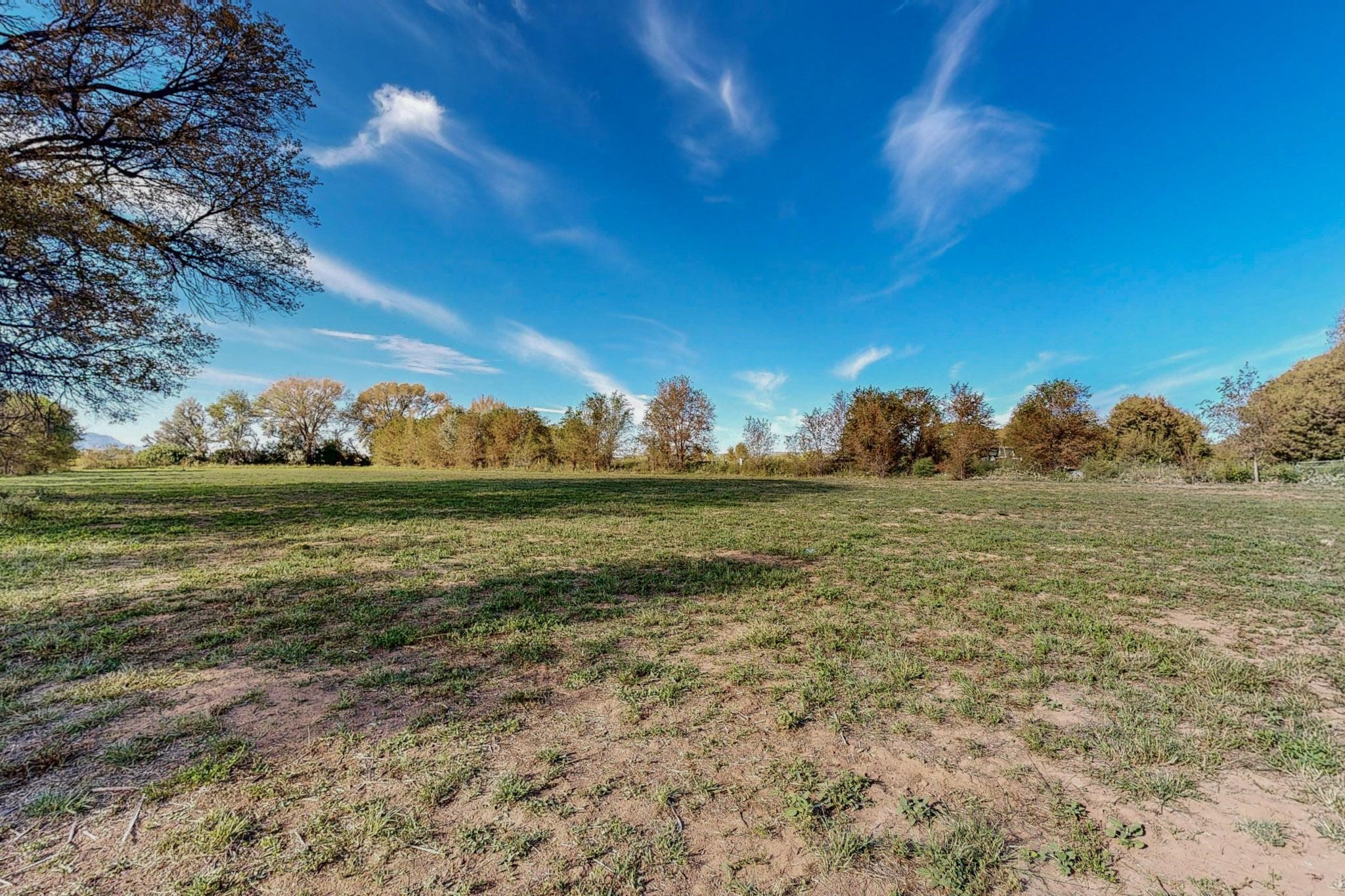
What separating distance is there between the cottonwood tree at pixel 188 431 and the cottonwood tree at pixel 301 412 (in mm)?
4927

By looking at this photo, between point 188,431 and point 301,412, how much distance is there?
9.69m

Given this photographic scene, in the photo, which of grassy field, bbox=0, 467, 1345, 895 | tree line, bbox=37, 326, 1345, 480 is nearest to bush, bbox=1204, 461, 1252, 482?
tree line, bbox=37, 326, 1345, 480

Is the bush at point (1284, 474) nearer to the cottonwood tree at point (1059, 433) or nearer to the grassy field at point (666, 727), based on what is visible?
the cottonwood tree at point (1059, 433)

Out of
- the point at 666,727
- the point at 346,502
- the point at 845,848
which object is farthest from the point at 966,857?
the point at 346,502

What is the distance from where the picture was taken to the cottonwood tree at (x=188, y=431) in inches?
1799

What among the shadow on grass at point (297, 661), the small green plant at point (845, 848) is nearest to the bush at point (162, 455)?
the shadow on grass at point (297, 661)

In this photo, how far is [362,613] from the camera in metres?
4.06

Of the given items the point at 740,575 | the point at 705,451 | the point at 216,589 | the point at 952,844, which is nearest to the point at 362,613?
the point at 216,589

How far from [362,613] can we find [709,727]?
10.9 ft

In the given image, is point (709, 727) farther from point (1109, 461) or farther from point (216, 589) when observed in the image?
point (1109, 461)

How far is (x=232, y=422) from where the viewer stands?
47906 mm

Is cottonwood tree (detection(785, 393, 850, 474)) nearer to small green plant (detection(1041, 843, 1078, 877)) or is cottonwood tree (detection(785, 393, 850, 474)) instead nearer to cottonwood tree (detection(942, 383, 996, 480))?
cottonwood tree (detection(942, 383, 996, 480))

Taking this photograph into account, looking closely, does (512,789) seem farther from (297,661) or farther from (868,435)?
(868,435)

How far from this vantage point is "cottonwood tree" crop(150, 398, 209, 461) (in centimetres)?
4569
